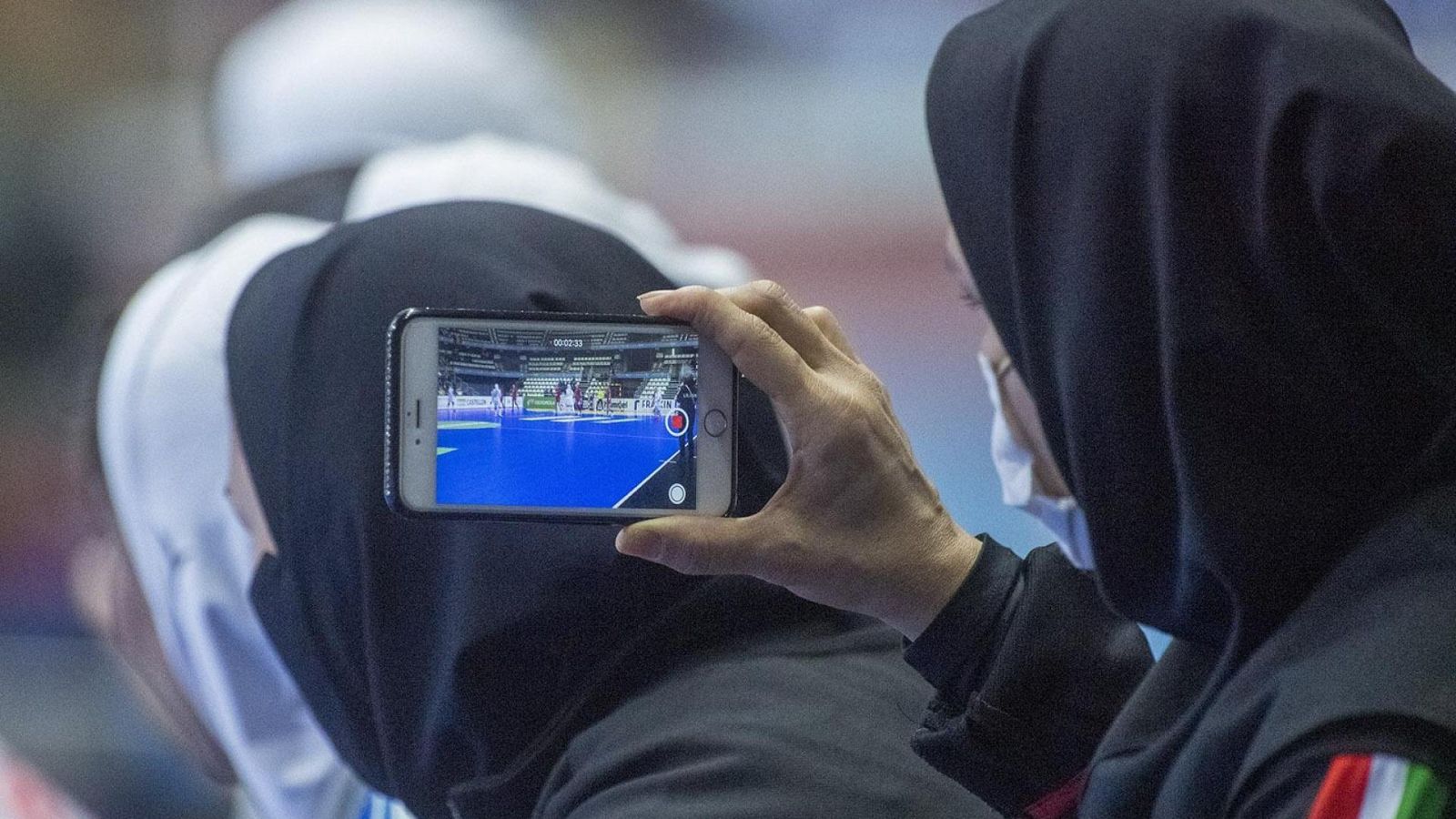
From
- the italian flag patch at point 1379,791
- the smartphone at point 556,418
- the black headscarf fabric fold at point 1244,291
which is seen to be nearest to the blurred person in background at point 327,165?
the smartphone at point 556,418

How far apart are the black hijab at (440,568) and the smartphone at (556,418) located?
9 centimetres

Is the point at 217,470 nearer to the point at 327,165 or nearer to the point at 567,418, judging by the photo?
the point at 327,165

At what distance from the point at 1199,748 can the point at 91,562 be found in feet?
3.65

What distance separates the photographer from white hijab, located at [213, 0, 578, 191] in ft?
4.13

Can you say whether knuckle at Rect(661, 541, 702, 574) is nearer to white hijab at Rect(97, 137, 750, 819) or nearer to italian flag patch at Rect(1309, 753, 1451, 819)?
italian flag patch at Rect(1309, 753, 1451, 819)

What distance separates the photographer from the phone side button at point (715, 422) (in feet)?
1.80

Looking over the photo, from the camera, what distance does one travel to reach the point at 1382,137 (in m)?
0.40

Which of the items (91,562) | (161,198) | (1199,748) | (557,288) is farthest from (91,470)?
(1199,748)

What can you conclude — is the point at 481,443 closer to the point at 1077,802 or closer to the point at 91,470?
the point at 1077,802

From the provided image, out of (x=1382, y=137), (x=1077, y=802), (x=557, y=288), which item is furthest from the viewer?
(x=557, y=288)

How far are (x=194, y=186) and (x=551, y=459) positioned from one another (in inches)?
33.1

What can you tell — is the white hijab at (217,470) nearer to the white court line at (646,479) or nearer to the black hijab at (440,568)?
the black hijab at (440,568)

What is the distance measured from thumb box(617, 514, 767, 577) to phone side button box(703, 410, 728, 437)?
0.05m

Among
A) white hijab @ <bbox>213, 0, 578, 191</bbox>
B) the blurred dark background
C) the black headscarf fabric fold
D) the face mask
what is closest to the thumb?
the black headscarf fabric fold
